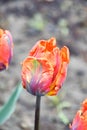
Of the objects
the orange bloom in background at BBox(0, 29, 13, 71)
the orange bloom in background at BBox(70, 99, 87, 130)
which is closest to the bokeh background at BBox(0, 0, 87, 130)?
the orange bloom in background at BBox(0, 29, 13, 71)

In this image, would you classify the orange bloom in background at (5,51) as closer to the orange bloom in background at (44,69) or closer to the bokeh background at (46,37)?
the orange bloom in background at (44,69)

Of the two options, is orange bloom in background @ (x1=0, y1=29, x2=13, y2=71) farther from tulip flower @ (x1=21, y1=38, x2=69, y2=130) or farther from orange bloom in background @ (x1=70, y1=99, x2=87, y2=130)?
orange bloom in background @ (x1=70, y1=99, x2=87, y2=130)

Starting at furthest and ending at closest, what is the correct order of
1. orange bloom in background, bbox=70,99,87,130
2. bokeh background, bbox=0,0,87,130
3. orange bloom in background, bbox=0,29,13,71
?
1. bokeh background, bbox=0,0,87,130
2. orange bloom in background, bbox=0,29,13,71
3. orange bloom in background, bbox=70,99,87,130

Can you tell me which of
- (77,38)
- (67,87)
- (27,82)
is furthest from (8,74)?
(27,82)

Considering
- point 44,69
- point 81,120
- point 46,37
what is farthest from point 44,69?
point 46,37

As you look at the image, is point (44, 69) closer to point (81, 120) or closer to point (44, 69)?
point (44, 69)

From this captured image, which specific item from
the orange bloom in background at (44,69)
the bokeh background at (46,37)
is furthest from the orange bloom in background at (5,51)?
the bokeh background at (46,37)
